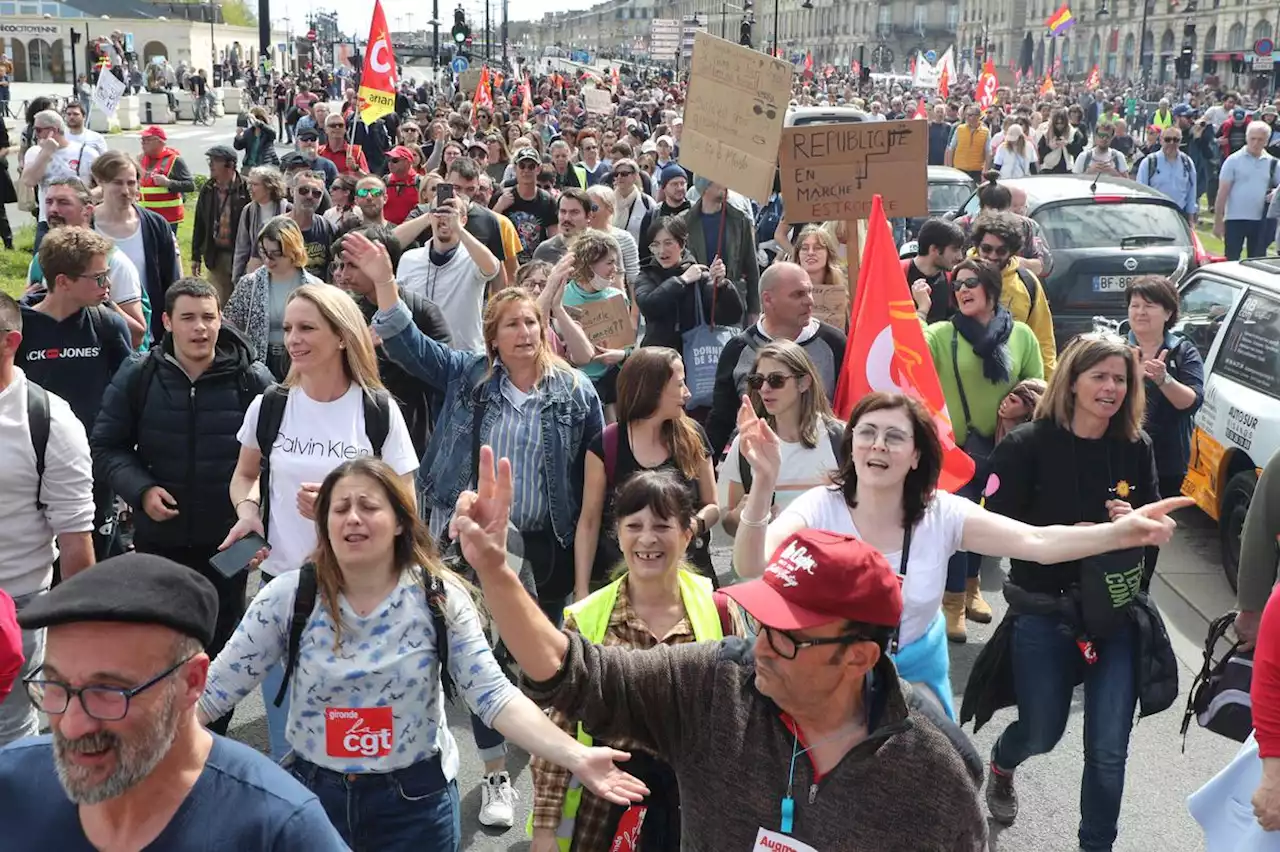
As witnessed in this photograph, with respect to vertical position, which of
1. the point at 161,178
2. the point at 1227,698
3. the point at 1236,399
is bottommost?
the point at 1227,698

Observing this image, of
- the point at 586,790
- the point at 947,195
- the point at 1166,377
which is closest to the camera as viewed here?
the point at 586,790

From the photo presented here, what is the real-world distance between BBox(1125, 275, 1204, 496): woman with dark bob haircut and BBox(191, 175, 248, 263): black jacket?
263 inches

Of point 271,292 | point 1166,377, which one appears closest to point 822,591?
point 1166,377

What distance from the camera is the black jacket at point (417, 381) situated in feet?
21.8

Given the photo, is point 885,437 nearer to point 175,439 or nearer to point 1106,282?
point 175,439

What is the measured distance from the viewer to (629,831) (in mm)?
3699

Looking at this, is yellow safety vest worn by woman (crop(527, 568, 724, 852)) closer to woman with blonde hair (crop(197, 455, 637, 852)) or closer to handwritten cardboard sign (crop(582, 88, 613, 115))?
woman with blonde hair (crop(197, 455, 637, 852))

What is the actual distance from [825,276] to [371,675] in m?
5.34

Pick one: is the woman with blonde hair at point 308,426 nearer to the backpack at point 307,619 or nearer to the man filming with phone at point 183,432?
the man filming with phone at point 183,432

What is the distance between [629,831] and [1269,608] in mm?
1641

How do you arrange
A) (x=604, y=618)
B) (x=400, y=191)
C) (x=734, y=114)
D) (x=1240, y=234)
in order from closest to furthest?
(x=604, y=618) < (x=734, y=114) < (x=400, y=191) < (x=1240, y=234)

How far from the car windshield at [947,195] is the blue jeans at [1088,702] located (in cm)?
1168

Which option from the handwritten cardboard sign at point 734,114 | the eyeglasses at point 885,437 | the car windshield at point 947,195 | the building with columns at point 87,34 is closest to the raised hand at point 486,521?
the eyeglasses at point 885,437

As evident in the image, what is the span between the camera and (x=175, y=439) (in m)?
5.38
